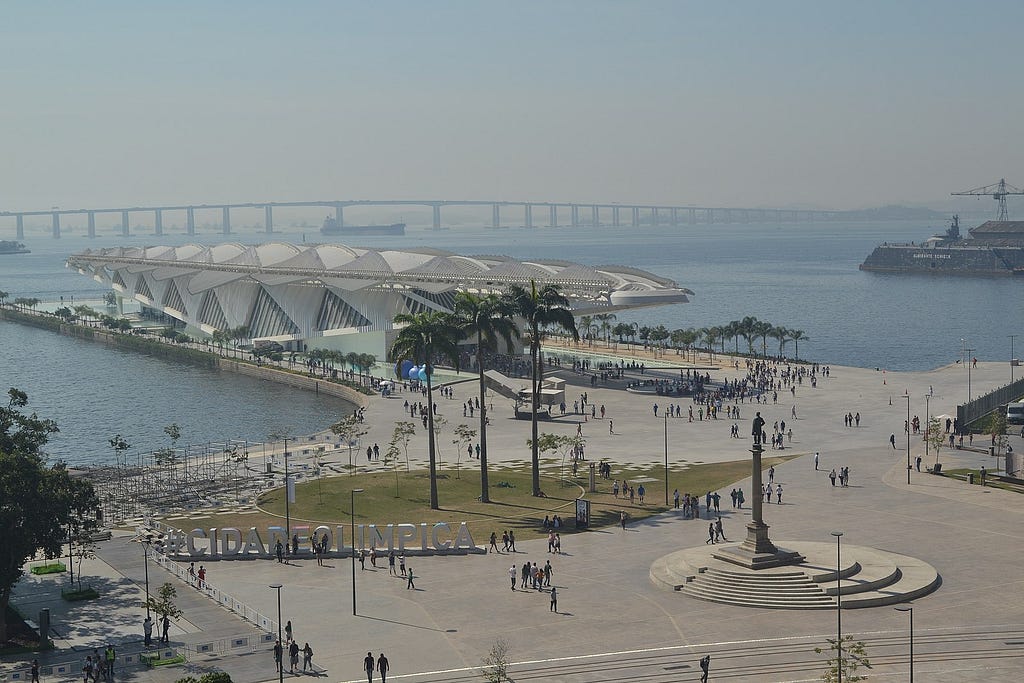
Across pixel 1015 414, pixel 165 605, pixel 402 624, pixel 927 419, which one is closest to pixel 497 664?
pixel 402 624

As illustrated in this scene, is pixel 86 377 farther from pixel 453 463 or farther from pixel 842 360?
pixel 842 360

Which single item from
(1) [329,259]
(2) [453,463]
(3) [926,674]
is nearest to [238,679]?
(3) [926,674]

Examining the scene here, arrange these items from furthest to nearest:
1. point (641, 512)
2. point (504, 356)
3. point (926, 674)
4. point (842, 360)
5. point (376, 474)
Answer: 1. point (842, 360)
2. point (504, 356)
3. point (376, 474)
4. point (641, 512)
5. point (926, 674)

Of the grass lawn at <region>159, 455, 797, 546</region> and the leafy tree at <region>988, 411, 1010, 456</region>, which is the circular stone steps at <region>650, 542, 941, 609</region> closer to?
the grass lawn at <region>159, 455, 797, 546</region>

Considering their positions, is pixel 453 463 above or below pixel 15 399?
below

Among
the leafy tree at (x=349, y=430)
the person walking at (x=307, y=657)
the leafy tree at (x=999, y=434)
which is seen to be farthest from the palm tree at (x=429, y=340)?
the leafy tree at (x=999, y=434)

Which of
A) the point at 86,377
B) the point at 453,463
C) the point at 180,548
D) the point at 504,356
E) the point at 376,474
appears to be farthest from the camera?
the point at 86,377

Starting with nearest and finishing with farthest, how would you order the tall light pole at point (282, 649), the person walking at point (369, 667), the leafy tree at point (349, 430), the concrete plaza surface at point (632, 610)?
the tall light pole at point (282, 649) < the person walking at point (369, 667) < the concrete plaza surface at point (632, 610) < the leafy tree at point (349, 430)

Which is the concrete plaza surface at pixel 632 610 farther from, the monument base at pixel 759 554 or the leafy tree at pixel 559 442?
the leafy tree at pixel 559 442
